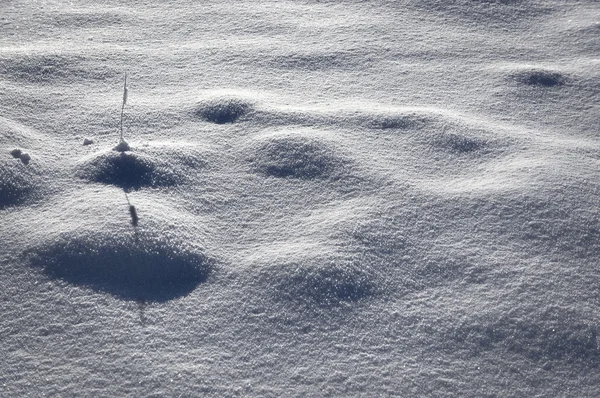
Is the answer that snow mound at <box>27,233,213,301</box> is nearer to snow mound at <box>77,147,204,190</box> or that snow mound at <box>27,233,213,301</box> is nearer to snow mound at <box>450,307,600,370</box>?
snow mound at <box>77,147,204,190</box>

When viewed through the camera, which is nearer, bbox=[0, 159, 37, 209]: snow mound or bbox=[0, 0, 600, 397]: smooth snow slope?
bbox=[0, 0, 600, 397]: smooth snow slope

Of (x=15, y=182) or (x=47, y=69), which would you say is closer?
(x=15, y=182)

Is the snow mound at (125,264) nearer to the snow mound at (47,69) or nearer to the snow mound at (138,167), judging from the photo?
the snow mound at (138,167)

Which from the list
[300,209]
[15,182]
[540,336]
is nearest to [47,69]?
[15,182]

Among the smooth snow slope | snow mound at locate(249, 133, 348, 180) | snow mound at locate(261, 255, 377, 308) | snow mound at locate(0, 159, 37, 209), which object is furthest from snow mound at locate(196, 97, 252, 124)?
snow mound at locate(261, 255, 377, 308)

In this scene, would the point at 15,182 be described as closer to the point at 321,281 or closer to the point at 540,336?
the point at 321,281

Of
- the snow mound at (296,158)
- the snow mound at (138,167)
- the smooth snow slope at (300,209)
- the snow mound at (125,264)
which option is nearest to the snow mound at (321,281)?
the smooth snow slope at (300,209)

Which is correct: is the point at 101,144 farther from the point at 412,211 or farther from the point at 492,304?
the point at 492,304
